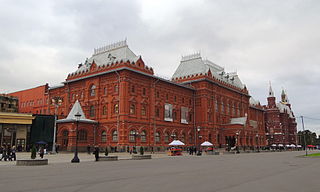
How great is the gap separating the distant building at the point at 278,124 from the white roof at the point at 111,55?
86324mm

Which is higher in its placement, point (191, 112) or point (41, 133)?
point (191, 112)

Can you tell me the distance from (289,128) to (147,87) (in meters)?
104

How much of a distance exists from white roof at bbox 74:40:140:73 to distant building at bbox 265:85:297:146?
283ft

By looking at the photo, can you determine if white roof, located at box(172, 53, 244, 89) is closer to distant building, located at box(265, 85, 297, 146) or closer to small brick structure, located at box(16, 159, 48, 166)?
distant building, located at box(265, 85, 297, 146)

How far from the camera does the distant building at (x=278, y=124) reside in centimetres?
12200

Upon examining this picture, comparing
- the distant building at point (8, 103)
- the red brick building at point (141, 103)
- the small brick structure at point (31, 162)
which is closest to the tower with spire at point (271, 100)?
the red brick building at point (141, 103)

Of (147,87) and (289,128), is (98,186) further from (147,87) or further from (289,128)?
(289,128)

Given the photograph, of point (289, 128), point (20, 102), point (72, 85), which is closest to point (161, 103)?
point (72, 85)

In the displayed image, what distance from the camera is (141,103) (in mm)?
54781

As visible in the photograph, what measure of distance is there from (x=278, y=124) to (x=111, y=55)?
297 ft

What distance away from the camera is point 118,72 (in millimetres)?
52781

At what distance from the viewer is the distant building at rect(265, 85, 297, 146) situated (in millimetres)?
122000

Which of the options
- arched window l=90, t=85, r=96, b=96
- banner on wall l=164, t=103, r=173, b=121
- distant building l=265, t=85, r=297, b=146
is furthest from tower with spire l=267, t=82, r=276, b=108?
arched window l=90, t=85, r=96, b=96

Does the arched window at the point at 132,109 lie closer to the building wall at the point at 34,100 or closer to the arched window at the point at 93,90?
the arched window at the point at 93,90
